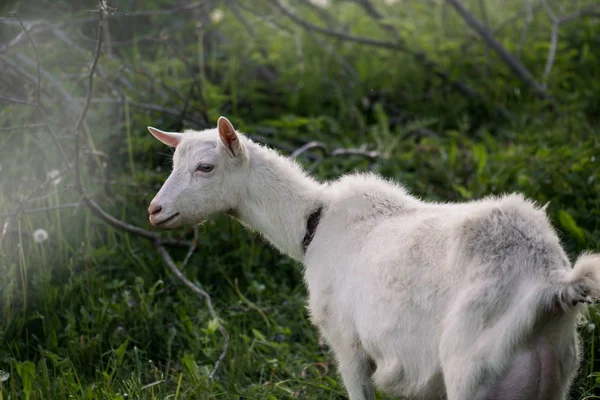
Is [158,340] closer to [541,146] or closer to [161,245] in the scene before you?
[161,245]

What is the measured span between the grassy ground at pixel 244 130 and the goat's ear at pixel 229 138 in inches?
52.7

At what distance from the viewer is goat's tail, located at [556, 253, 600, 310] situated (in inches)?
113

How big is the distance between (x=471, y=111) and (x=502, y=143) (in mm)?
879

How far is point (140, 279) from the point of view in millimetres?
5484

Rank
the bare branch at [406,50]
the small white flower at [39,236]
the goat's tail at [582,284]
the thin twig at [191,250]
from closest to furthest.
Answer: the goat's tail at [582,284] → the small white flower at [39,236] → the thin twig at [191,250] → the bare branch at [406,50]

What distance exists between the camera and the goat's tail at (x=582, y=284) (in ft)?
9.41

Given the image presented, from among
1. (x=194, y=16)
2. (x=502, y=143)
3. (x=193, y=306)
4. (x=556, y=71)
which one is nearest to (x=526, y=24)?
(x=556, y=71)

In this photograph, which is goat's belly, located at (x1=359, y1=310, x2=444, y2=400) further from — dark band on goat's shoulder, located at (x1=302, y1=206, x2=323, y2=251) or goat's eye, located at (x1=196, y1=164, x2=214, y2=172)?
goat's eye, located at (x1=196, y1=164, x2=214, y2=172)

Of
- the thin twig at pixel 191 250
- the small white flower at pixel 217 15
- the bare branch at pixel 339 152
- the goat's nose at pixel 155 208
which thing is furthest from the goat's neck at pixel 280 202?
the small white flower at pixel 217 15

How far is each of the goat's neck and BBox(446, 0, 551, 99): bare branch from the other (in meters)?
4.24

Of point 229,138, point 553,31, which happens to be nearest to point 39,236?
point 229,138

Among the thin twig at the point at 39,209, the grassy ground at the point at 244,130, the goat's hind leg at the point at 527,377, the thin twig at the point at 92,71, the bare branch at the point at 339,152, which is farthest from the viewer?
the bare branch at the point at 339,152

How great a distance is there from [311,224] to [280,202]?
22cm

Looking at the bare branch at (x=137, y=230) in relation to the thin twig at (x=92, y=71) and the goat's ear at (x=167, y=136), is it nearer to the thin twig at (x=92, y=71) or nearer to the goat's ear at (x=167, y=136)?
the thin twig at (x=92, y=71)
